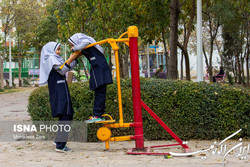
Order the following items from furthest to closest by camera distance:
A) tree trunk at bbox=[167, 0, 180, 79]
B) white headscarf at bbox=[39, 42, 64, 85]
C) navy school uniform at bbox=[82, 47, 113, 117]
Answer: tree trunk at bbox=[167, 0, 180, 79], white headscarf at bbox=[39, 42, 64, 85], navy school uniform at bbox=[82, 47, 113, 117]

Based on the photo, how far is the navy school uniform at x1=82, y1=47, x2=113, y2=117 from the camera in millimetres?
5445

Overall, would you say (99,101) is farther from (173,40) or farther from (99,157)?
(173,40)

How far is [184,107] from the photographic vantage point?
21.4ft

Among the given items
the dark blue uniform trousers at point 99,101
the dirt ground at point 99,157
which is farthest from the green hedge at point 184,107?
the dark blue uniform trousers at point 99,101

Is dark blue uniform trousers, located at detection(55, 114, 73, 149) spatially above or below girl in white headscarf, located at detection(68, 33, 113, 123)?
below

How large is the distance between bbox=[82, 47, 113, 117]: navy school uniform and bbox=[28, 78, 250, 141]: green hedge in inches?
40.6

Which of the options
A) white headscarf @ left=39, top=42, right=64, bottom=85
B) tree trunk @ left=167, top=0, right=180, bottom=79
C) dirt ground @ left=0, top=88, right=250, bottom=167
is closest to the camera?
dirt ground @ left=0, top=88, right=250, bottom=167

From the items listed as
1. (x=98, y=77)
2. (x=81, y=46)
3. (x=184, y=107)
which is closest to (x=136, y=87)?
(x=98, y=77)

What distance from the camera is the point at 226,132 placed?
6.52 metres

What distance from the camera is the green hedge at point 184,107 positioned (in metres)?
6.47

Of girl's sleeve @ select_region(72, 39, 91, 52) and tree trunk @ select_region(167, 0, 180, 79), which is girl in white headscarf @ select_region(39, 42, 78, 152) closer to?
girl's sleeve @ select_region(72, 39, 91, 52)

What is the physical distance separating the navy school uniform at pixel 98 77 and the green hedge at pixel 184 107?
3.38 ft

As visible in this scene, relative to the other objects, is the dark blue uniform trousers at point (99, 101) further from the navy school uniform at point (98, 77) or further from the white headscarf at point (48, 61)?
the white headscarf at point (48, 61)

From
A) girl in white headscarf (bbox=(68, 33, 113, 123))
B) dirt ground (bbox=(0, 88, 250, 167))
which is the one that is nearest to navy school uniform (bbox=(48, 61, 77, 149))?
dirt ground (bbox=(0, 88, 250, 167))
